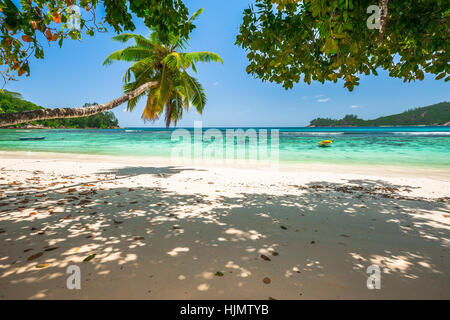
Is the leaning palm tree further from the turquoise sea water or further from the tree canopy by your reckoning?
the turquoise sea water

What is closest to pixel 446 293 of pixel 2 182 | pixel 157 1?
pixel 157 1

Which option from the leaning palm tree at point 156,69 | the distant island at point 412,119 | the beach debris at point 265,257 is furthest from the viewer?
the distant island at point 412,119

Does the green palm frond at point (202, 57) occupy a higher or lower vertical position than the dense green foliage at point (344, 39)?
higher

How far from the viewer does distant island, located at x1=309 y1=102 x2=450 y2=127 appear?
9406cm

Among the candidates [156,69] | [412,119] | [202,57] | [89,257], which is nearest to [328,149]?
[202,57]

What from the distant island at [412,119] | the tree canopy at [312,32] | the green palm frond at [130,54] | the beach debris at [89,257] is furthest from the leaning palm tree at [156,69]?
the distant island at [412,119]

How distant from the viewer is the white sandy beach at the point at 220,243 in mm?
2078

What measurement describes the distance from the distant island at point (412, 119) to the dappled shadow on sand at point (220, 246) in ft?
417

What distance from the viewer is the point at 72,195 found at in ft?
16.7

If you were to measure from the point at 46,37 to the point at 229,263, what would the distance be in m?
4.14

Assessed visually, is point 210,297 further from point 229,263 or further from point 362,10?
point 362,10

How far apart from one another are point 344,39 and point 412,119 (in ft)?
441

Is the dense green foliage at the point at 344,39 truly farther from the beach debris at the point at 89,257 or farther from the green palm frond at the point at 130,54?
the green palm frond at the point at 130,54

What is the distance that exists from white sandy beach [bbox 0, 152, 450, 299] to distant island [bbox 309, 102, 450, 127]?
126 m
